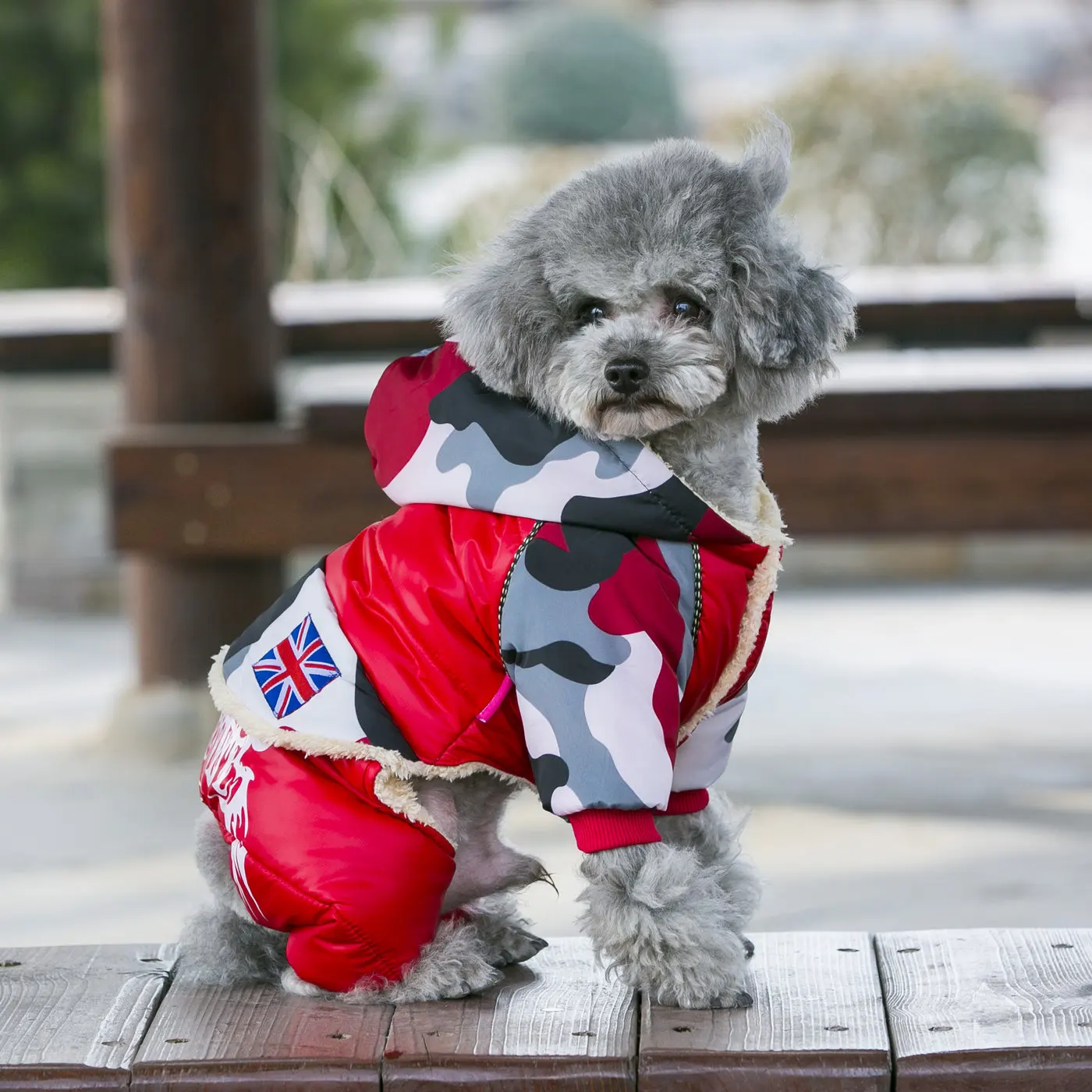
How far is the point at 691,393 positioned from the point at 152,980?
776 mm

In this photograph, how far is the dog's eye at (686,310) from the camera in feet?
4.93

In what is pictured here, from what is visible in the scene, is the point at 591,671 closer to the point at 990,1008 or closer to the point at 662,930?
the point at 662,930

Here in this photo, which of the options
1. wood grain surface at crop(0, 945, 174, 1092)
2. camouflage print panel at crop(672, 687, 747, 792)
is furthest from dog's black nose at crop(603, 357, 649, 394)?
wood grain surface at crop(0, 945, 174, 1092)

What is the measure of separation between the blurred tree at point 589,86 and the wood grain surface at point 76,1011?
11.9m

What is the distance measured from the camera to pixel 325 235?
30.8ft

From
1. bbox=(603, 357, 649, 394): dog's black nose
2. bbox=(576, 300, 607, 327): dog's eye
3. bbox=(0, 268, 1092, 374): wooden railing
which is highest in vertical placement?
bbox=(576, 300, 607, 327): dog's eye

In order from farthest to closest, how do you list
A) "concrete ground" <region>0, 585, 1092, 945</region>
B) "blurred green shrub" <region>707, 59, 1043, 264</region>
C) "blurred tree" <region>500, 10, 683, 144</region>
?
"blurred tree" <region>500, 10, 683, 144</region>
"blurred green shrub" <region>707, 59, 1043, 264</region>
"concrete ground" <region>0, 585, 1092, 945</region>

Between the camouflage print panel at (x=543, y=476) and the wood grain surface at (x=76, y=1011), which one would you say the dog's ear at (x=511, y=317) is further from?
the wood grain surface at (x=76, y=1011)

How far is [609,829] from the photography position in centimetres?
147

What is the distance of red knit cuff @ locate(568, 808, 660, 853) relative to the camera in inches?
57.7

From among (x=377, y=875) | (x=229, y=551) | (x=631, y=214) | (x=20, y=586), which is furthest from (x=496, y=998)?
→ (x=20, y=586)

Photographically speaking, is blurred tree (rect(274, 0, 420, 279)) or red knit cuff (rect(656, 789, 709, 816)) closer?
red knit cuff (rect(656, 789, 709, 816))

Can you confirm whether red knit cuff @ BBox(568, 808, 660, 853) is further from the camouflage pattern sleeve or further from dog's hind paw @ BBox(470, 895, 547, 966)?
dog's hind paw @ BBox(470, 895, 547, 966)

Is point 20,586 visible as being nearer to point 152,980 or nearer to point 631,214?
point 152,980
